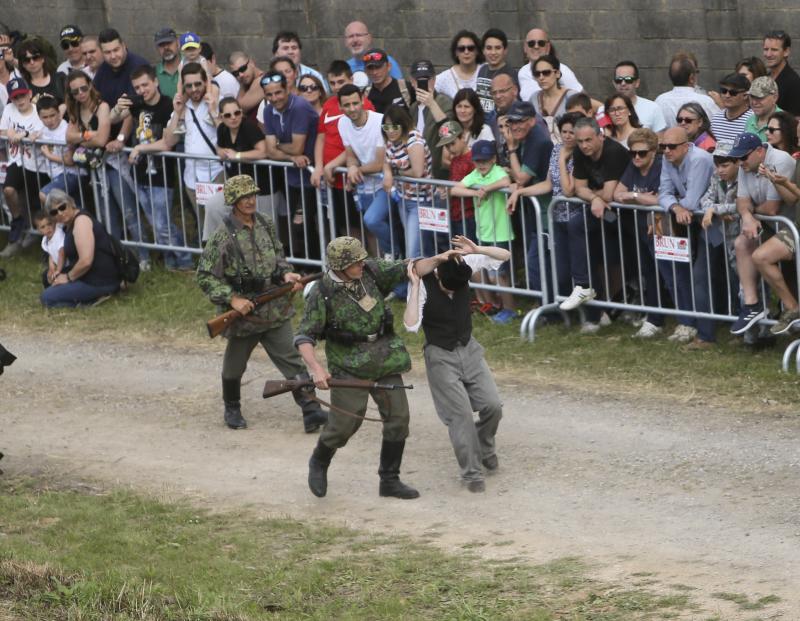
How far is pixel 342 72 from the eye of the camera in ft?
46.3

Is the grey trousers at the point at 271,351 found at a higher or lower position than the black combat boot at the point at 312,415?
higher

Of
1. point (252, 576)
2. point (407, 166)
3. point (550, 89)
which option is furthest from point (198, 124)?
point (252, 576)

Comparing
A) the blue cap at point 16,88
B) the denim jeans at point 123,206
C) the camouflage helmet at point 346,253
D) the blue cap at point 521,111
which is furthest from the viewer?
the blue cap at point 16,88

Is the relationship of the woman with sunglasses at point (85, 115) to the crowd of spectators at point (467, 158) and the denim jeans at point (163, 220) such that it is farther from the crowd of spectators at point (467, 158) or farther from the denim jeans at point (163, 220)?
the denim jeans at point (163, 220)

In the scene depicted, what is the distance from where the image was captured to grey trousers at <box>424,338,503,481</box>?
9812 mm

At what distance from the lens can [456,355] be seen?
389 inches

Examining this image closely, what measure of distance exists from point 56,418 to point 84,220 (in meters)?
2.83

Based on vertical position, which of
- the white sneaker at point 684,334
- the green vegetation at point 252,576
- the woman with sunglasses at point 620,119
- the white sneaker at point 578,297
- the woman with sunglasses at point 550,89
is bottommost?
the green vegetation at point 252,576

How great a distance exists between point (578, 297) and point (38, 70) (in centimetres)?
688

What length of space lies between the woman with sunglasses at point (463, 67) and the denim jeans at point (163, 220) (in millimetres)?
2911

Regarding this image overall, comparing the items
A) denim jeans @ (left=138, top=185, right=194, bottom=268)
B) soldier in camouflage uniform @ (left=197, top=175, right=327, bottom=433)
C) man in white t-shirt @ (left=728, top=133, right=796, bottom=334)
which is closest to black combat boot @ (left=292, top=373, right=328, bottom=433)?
soldier in camouflage uniform @ (left=197, top=175, right=327, bottom=433)

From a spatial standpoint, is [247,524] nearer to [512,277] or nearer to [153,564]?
[153,564]

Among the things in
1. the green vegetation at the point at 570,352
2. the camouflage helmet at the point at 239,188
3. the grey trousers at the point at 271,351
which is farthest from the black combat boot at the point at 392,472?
the green vegetation at the point at 570,352

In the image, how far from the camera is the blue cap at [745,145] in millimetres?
11219
